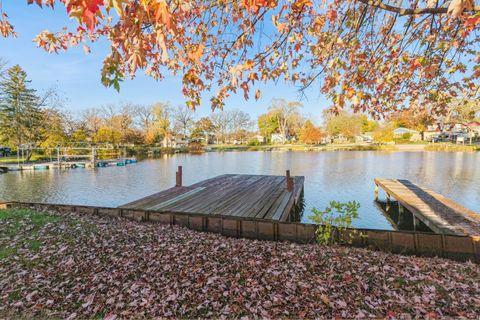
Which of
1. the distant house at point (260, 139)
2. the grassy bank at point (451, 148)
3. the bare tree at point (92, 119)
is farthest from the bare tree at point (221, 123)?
the grassy bank at point (451, 148)

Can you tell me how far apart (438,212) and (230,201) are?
591 cm

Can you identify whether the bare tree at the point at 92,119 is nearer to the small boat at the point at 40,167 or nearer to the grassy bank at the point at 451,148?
the small boat at the point at 40,167

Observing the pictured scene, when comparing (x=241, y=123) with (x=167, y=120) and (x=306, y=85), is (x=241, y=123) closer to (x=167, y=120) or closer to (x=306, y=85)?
(x=167, y=120)

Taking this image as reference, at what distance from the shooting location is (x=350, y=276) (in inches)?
129

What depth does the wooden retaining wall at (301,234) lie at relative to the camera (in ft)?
14.0

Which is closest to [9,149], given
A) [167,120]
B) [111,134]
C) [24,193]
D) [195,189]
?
[111,134]

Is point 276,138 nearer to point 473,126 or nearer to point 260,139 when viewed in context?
point 260,139

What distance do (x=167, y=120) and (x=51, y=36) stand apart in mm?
49035

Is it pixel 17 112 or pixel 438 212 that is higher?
pixel 17 112

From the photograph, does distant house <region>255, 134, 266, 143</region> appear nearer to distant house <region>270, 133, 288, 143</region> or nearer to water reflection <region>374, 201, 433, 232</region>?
distant house <region>270, 133, 288, 143</region>

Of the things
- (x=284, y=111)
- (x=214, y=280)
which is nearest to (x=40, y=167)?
(x=214, y=280)

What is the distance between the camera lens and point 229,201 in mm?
7633

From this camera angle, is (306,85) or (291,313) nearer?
(291,313)

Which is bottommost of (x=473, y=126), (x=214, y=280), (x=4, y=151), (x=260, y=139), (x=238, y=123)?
(x=214, y=280)
